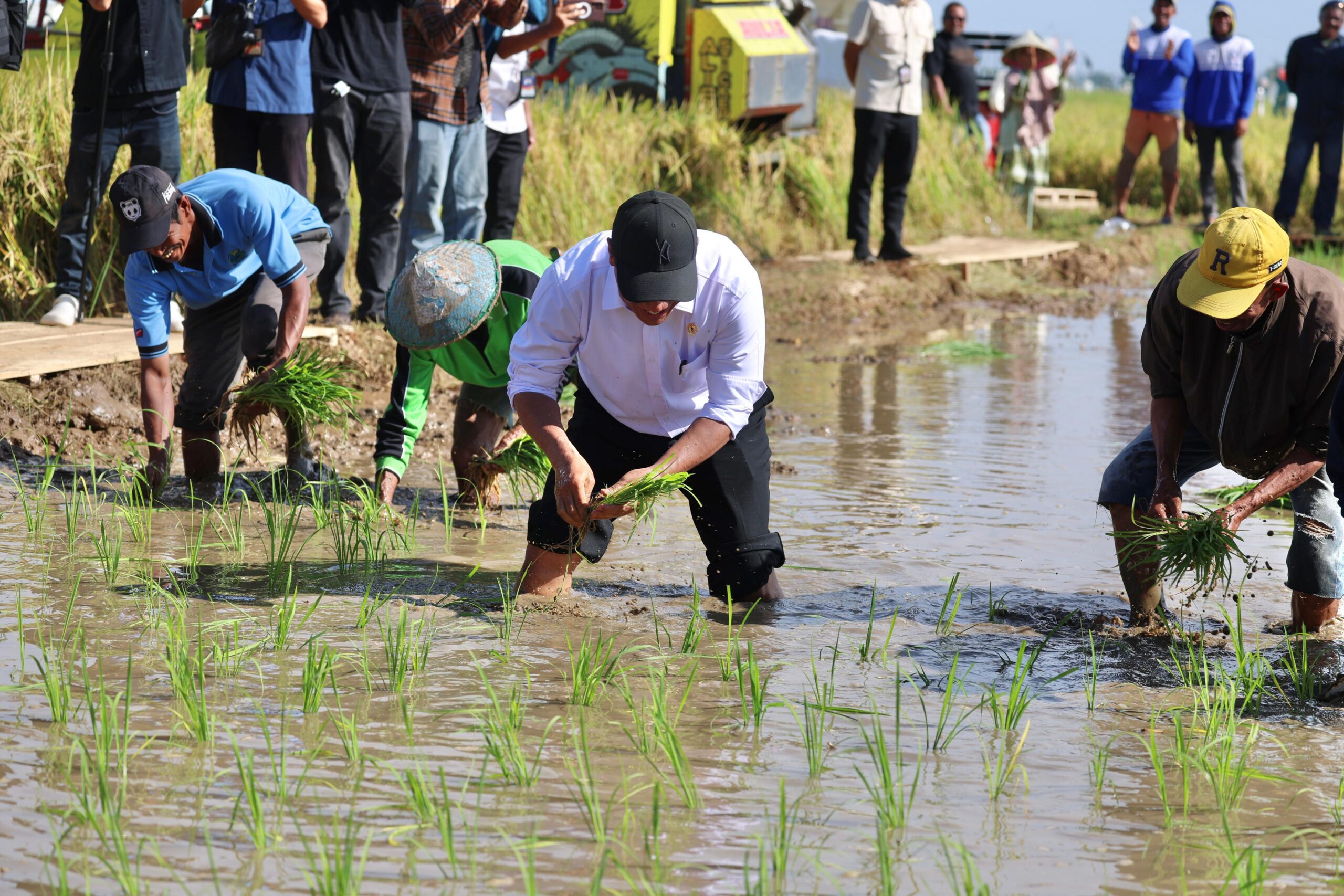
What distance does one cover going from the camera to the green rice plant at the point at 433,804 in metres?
2.59

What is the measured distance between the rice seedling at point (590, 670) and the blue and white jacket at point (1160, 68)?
36.7 ft

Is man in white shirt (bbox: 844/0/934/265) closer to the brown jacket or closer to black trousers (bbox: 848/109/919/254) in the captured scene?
black trousers (bbox: 848/109/919/254)

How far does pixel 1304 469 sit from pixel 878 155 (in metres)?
6.76

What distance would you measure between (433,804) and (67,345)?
3.86 metres

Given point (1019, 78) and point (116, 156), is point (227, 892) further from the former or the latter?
point (1019, 78)

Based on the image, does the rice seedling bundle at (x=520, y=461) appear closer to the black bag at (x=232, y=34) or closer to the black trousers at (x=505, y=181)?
the black bag at (x=232, y=34)

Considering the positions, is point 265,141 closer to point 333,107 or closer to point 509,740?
point 333,107

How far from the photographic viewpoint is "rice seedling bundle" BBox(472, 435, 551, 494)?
496 cm

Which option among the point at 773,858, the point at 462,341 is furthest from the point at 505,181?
the point at 773,858

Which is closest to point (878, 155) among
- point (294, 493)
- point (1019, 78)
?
point (1019, 78)

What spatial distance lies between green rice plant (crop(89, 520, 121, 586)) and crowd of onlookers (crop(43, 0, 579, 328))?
2250 mm

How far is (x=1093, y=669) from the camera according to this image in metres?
3.62

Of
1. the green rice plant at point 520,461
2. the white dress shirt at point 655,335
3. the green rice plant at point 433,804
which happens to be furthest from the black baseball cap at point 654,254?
the green rice plant at point 520,461

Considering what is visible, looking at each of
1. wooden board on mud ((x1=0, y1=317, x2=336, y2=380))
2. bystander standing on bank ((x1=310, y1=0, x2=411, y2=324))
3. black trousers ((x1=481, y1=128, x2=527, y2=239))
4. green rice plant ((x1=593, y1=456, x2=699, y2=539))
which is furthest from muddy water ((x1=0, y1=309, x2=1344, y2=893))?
black trousers ((x1=481, y1=128, x2=527, y2=239))
